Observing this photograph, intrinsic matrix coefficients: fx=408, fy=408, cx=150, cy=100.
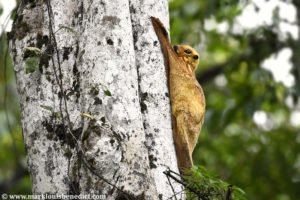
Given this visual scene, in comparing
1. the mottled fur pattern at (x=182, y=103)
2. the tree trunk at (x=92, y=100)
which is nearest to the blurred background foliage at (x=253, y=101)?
the mottled fur pattern at (x=182, y=103)

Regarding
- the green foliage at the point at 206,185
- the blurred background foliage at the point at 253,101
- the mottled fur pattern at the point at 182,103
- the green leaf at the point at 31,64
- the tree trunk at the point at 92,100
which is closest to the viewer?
the tree trunk at the point at 92,100

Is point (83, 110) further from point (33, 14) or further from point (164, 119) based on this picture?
point (33, 14)

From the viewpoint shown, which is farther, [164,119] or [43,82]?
[164,119]

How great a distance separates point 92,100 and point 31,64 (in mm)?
453

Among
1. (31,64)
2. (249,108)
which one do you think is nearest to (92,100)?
(31,64)

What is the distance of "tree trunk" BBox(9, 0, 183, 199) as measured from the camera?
2109mm

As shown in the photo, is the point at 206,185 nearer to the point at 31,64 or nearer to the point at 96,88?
the point at 96,88

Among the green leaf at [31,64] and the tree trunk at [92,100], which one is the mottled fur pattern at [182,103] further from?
the green leaf at [31,64]

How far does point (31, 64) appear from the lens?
2359 mm

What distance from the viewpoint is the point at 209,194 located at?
2.45 m

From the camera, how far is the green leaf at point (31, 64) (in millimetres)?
2350

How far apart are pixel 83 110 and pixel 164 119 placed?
56cm

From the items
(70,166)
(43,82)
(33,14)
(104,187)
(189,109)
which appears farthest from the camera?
(189,109)

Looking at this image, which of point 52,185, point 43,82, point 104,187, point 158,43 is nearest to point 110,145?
point 104,187
